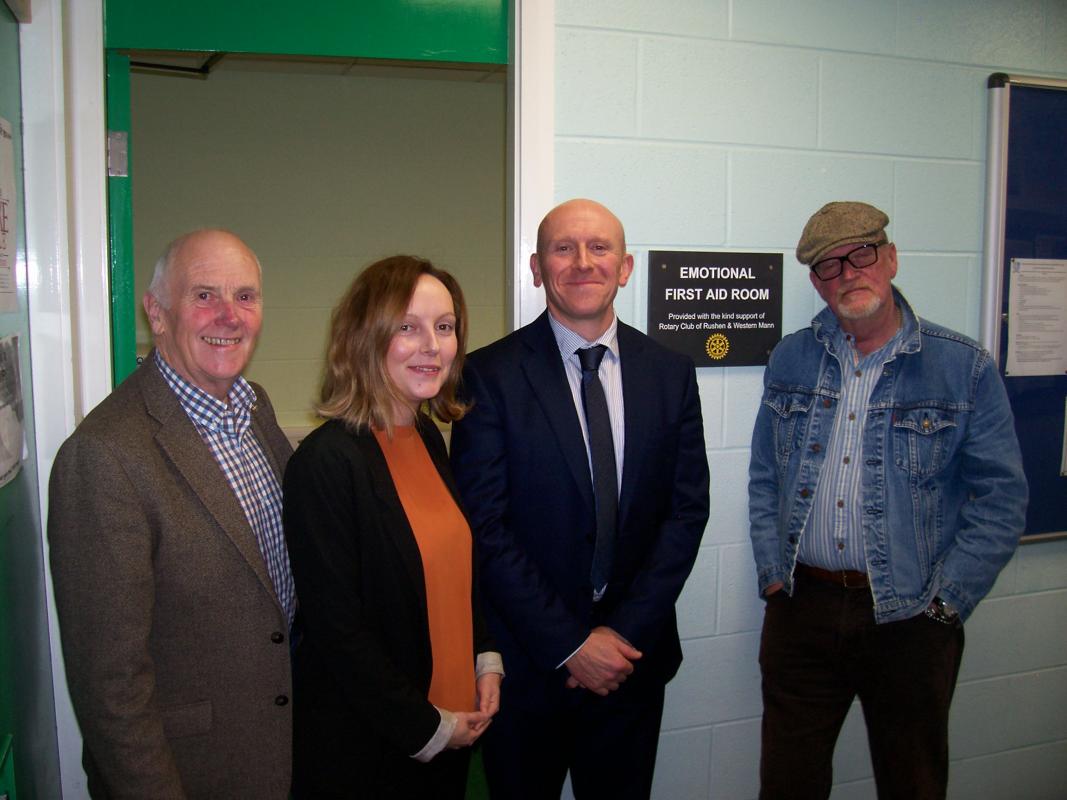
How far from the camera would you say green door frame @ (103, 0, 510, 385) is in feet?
6.06

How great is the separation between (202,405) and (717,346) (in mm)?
1371

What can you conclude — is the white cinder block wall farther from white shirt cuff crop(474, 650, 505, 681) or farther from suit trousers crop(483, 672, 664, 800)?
white shirt cuff crop(474, 650, 505, 681)

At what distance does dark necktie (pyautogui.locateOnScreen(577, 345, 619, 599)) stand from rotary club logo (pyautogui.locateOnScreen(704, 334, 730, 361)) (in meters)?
0.52

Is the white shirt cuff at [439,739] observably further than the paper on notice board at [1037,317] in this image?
No

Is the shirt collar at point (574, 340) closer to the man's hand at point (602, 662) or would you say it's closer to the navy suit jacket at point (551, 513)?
the navy suit jacket at point (551, 513)

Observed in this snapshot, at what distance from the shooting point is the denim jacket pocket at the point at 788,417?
2033 millimetres

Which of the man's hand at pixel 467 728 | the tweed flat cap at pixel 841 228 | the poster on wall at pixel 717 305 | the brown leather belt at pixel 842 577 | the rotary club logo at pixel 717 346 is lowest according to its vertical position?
the man's hand at pixel 467 728

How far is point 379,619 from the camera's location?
1388 millimetres

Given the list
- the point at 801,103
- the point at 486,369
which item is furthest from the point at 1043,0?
the point at 486,369

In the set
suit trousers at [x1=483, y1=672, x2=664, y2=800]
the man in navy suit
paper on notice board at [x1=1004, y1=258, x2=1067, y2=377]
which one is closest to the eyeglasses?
the man in navy suit

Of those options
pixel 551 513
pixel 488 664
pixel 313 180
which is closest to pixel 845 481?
pixel 551 513

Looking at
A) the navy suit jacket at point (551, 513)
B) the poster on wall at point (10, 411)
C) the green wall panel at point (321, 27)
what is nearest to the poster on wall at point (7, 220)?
the poster on wall at point (10, 411)

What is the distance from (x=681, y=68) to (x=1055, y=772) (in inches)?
101

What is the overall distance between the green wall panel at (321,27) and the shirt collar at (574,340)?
30.7 inches
